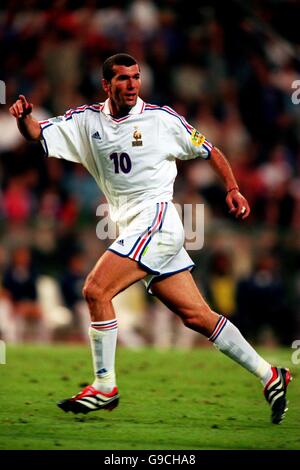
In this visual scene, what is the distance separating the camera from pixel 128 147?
7.31 meters

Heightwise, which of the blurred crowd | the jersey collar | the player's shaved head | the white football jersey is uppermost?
the blurred crowd

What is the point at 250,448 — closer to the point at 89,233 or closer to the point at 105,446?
the point at 105,446

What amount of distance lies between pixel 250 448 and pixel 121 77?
104 inches

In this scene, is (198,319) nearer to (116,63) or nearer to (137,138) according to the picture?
(137,138)

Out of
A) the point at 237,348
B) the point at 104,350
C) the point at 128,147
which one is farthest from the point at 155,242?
the point at 237,348

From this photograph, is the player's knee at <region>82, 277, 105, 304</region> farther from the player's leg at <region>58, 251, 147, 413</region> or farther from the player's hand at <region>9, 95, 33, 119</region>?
the player's hand at <region>9, 95, 33, 119</region>

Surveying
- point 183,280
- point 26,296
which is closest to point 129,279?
point 183,280

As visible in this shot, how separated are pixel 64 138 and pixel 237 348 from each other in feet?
6.24

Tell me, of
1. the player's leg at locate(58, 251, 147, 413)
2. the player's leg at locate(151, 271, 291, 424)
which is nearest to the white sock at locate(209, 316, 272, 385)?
the player's leg at locate(151, 271, 291, 424)

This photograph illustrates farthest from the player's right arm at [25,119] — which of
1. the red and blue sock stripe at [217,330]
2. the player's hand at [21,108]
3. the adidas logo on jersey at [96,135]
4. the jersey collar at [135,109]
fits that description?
the red and blue sock stripe at [217,330]

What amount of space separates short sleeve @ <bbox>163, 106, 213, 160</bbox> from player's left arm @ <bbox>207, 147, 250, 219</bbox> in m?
0.07

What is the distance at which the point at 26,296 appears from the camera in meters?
13.3

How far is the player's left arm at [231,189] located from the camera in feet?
23.8

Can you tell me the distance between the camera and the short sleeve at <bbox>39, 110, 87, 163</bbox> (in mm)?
7426
